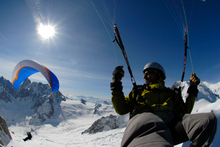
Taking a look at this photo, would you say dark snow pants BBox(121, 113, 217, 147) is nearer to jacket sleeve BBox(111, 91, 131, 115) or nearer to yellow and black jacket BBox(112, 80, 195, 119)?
yellow and black jacket BBox(112, 80, 195, 119)

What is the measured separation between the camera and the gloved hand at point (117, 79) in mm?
2615

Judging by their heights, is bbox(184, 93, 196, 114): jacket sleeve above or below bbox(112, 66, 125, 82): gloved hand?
below

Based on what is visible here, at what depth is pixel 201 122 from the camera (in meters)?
1.61

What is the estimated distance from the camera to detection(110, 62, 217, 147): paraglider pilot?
5.04ft

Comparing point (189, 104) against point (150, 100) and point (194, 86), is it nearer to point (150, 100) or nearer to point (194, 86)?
point (194, 86)

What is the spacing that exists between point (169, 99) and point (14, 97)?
25303 cm

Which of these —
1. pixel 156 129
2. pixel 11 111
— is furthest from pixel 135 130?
pixel 11 111

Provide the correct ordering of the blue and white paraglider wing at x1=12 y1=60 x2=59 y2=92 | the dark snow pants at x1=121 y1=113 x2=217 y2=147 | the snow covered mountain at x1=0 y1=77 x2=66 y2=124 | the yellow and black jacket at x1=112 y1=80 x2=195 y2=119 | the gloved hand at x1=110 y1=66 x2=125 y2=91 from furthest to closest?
the snow covered mountain at x1=0 y1=77 x2=66 y2=124, the blue and white paraglider wing at x1=12 y1=60 x2=59 y2=92, the gloved hand at x1=110 y1=66 x2=125 y2=91, the yellow and black jacket at x1=112 y1=80 x2=195 y2=119, the dark snow pants at x1=121 y1=113 x2=217 y2=147

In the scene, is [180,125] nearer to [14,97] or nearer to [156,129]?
[156,129]

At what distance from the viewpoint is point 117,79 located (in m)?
2.74

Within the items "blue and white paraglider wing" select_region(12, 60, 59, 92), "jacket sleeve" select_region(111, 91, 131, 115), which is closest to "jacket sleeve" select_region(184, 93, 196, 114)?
"jacket sleeve" select_region(111, 91, 131, 115)

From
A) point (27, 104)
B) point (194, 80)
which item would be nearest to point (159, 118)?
point (194, 80)

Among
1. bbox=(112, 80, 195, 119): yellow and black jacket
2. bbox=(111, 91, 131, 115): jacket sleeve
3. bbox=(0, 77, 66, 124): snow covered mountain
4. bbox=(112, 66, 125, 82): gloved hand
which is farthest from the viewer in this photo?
bbox=(0, 77, 66, 124): snow covered mountain

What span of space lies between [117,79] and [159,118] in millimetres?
1347
